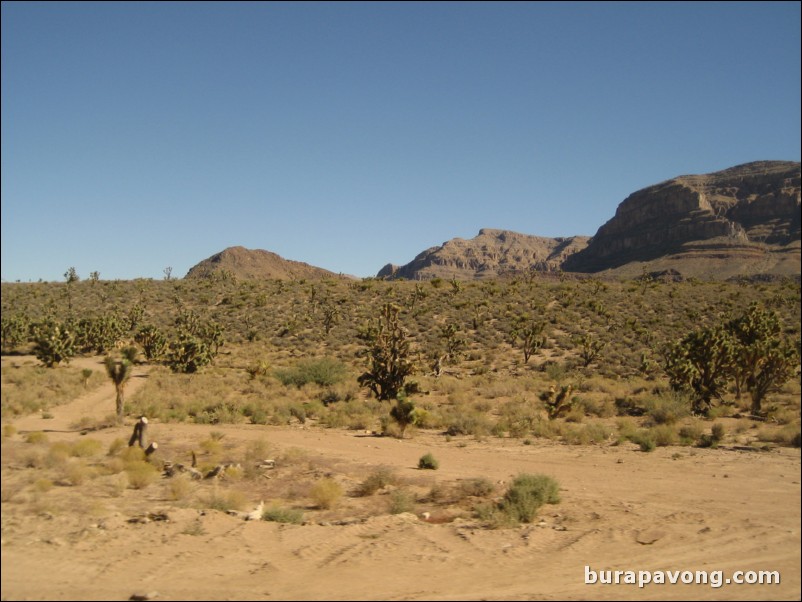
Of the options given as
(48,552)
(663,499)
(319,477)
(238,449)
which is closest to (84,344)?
(238,449)

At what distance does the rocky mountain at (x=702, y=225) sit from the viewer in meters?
74.0

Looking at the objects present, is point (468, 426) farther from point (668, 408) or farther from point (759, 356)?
point (759, 356)

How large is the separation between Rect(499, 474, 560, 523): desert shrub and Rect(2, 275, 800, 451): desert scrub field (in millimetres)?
7633

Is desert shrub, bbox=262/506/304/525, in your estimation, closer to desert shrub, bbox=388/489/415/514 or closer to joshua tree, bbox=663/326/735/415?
desert shrub, bbox=388/489/415/514

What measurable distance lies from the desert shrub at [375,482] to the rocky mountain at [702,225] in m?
48.2

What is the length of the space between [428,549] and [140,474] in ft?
24.8

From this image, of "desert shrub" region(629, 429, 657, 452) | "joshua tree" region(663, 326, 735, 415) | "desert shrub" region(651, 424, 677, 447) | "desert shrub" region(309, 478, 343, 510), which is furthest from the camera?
"joshua tree" region(663, 326, 735, 415)

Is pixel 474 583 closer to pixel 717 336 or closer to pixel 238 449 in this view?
pixel 238 449

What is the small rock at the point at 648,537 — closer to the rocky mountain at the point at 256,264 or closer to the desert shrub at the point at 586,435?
the desert shrub at the point at 586,435

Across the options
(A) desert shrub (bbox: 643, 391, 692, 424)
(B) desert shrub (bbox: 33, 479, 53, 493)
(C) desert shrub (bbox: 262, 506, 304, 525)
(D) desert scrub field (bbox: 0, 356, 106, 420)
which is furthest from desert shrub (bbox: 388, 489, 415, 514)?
(A) desert shrub (bbox: 643, 391, 692, 424)

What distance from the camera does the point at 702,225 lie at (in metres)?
127

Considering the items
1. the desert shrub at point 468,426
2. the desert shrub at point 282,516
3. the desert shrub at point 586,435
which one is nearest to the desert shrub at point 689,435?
the desert shrub at point 586,435

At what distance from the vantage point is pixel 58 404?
1934cm

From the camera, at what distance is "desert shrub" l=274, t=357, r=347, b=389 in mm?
34031
